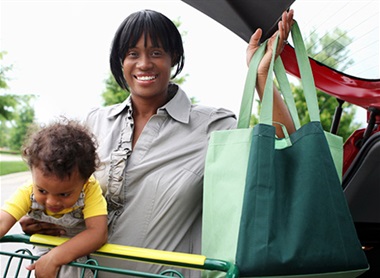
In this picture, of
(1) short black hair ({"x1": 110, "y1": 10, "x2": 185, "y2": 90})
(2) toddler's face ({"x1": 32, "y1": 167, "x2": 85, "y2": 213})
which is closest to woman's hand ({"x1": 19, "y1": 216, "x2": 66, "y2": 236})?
(2) toddler's face ({"x1": 32, "y1": 167, "x2": 85, "y2": 213})

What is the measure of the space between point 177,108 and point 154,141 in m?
0.18

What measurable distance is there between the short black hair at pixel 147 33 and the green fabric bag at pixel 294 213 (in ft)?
2.27

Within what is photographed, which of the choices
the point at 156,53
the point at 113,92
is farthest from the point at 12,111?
the point at 156,53

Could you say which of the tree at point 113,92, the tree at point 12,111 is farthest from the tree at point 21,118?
the tree at point 113,92

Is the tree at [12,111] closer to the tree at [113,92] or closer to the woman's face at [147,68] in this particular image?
the tree at [113,92]

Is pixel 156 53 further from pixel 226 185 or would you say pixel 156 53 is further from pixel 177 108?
pixel 226 185

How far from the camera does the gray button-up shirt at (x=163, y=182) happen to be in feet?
6.72

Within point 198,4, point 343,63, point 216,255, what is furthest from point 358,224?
point 198,4

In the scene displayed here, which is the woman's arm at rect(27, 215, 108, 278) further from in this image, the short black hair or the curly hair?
the short black hair

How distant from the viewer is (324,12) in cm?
252

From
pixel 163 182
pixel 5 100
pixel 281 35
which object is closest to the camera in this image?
pixel 281 35

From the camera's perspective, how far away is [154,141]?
2154 mm

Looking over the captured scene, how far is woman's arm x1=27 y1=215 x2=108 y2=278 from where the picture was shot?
68.4 inches

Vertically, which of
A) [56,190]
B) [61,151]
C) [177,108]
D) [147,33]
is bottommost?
[56,190]
